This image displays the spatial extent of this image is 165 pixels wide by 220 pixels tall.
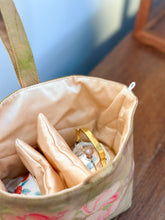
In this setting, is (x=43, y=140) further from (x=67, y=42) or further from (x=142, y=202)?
(x=67, y=42)

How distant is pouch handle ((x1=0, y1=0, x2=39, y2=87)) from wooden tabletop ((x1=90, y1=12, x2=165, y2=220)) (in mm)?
304

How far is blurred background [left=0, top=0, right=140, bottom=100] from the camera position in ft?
1.91

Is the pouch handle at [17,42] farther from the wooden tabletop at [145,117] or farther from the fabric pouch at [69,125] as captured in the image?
the wooden tabletop at [145,117]

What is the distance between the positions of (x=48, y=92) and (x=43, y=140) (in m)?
0.09

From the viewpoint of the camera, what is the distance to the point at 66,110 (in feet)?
1.75

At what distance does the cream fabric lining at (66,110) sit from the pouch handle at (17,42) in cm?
3

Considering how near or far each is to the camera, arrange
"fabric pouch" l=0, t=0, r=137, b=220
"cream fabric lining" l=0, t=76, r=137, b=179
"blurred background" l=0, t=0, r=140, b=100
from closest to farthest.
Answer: "fabric pouch" l=0, t=0, r=137, b=220 < "cream fabric lining" l=0, t=76, r=137, b=179 < "blurred background" l=0, t=0, r=140, b=100

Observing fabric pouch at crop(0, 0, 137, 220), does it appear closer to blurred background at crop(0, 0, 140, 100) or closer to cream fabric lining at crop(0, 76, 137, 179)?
cream fabric lining at crop(0, 76, 137, 179)

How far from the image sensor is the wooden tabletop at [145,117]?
516mm

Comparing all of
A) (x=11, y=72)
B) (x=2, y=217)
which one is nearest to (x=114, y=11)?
(x=11, y=72)

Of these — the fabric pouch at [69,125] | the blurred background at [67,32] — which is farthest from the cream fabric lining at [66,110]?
the blurred background at [67,32]

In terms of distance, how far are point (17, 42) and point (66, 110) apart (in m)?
0.17

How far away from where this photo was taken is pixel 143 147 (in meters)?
0.60

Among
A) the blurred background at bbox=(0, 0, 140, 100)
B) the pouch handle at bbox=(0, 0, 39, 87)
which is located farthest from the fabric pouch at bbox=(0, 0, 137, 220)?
the blurred background at bbox=(0, 0, 140, 100)
